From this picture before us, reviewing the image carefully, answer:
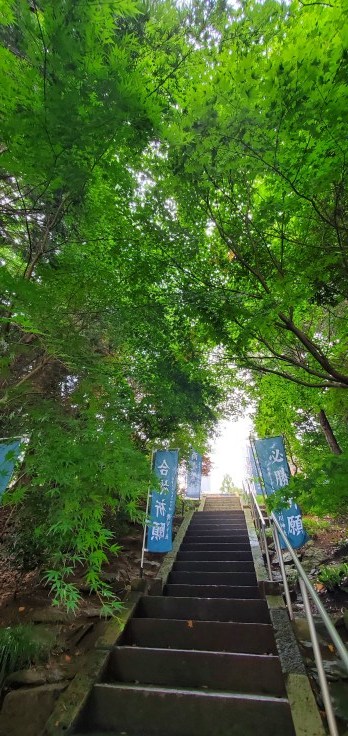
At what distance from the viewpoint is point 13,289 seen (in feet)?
8.75

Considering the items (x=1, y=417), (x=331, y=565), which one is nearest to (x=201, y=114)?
(x=1, y=417)

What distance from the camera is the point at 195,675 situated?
369cm

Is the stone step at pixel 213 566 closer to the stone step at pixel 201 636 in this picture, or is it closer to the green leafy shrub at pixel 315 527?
the stone step at pixel 201 636

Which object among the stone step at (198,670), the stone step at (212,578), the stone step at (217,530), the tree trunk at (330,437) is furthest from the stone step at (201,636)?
the tree trunk at (330,437)

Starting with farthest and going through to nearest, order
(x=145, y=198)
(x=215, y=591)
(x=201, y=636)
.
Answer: (x=215, y=591) < (x=145, y=198) < (x=201, y=636)

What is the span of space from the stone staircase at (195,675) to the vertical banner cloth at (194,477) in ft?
21.7

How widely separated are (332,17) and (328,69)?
38 centimetres

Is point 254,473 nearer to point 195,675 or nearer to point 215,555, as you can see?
point 215,555

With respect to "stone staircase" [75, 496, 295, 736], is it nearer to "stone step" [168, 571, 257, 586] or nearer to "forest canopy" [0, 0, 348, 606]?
"stone step" [168, 571, 257, 586]

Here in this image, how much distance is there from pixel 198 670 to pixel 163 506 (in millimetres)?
3265

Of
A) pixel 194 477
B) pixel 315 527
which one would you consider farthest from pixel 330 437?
pixel 194 477

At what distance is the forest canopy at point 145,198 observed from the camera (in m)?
2.35

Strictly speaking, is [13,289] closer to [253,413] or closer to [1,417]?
[1,417]

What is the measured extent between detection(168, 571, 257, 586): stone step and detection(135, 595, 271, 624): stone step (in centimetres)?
106
